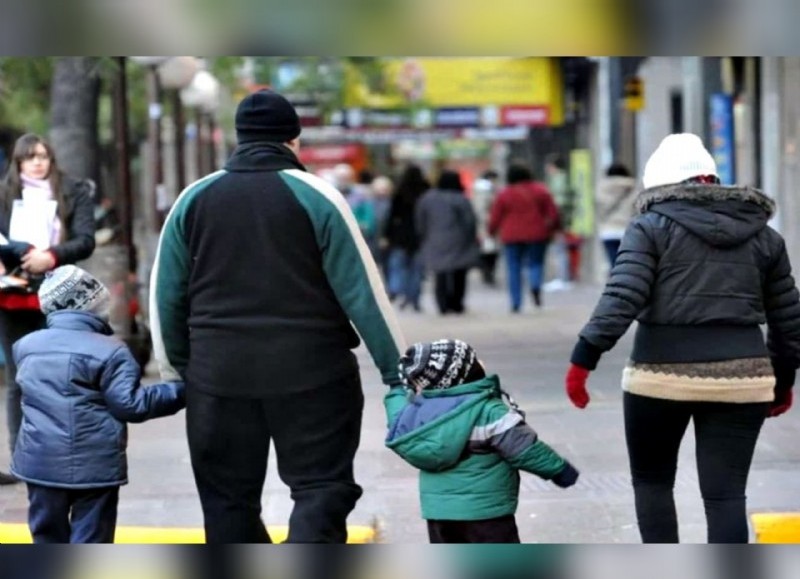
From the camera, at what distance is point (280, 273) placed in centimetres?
546

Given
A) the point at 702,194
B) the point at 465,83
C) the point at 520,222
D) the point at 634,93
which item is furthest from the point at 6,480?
the point at 465,83

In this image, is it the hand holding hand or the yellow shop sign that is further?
→ the yellow shop sign

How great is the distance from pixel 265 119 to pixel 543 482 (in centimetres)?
349

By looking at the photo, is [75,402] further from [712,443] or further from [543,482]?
[543,482]

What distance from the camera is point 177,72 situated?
18.6 m

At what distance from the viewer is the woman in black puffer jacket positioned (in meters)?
5.81

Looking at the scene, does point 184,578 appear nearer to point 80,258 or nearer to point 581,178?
point 80,258

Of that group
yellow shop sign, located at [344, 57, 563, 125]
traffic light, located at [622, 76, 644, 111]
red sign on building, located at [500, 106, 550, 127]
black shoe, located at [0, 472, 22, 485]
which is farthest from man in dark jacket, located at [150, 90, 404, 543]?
red sign on building, located at [500, 106, 550, 127]

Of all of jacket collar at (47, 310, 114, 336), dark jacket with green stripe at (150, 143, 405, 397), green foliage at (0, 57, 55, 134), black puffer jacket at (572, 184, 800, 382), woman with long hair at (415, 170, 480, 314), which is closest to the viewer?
dark jacket with green stripe at (150, 143, 405, 397)

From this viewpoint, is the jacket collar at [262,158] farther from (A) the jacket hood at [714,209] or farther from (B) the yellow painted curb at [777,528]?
(B) the yellow painted curb at [777,528]

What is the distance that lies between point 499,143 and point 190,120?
1235 cm

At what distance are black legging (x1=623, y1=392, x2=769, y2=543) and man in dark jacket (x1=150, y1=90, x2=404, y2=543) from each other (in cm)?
87

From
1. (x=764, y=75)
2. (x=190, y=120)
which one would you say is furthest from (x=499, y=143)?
(x=764, y=75)

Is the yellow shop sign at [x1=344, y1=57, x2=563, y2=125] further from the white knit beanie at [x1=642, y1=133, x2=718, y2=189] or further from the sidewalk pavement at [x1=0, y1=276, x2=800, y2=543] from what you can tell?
the white knit beanie at [x1=642, y1=133, x2=718, y2=189]
